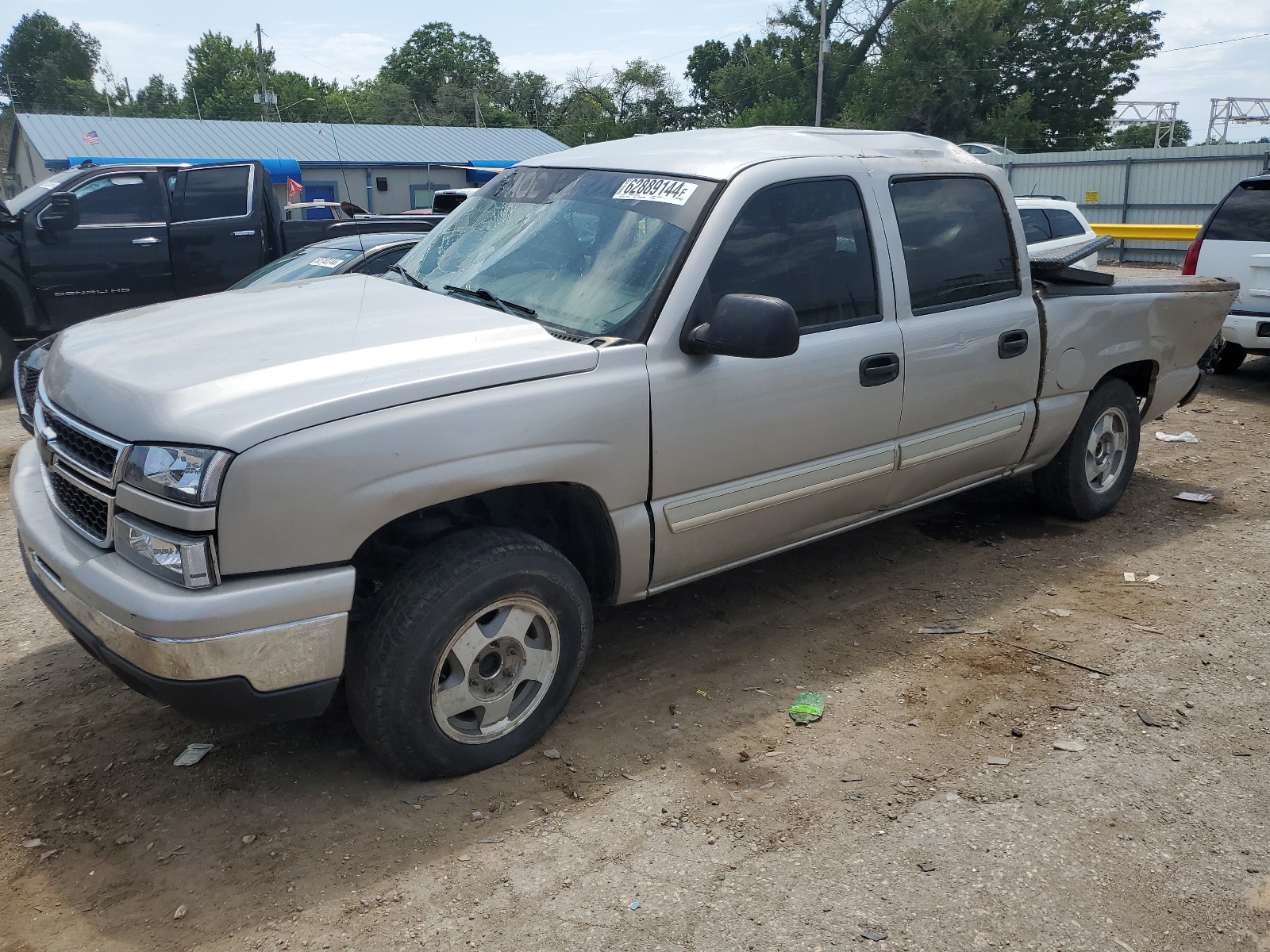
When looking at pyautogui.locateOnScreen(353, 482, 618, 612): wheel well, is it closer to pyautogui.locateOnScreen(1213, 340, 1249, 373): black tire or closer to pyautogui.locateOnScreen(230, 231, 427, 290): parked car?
pyautogui.locateOnScreen(230, 231, 427, 290): parked car

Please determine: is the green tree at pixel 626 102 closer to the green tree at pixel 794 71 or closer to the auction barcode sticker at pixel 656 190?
the green tree at pixel 794 71

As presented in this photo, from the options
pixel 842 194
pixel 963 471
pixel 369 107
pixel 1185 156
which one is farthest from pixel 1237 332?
pixel 369 107

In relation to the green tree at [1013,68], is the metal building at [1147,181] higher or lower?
lower

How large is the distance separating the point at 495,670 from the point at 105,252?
8.58m

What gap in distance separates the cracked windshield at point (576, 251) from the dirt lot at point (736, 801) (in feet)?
4.80

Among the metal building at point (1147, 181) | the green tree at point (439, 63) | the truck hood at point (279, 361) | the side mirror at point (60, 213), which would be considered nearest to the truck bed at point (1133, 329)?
the truck hood at point (279, 361)

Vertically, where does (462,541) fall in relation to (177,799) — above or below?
above

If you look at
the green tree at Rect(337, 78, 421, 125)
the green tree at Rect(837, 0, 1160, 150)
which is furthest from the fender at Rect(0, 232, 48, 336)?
the green tree at Rect(337, 78, 421, 125)

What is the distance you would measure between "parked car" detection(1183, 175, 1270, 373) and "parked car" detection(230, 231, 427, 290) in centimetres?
696

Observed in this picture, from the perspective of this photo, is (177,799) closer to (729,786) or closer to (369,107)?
(729,786)

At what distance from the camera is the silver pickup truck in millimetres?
2721

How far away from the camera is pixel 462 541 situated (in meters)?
3.14

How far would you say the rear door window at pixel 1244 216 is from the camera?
8.94m

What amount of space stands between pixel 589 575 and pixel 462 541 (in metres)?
0.63
